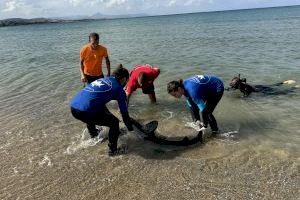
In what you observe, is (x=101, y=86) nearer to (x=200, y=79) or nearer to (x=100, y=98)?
(x=100, y=98)

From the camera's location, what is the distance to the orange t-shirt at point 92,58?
9.20 metres

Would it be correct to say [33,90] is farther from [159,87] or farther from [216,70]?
[216,70]

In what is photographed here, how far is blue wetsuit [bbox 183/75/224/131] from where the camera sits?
7.12 m

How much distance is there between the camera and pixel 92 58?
9289 millimetres

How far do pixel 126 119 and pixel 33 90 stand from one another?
825 cm

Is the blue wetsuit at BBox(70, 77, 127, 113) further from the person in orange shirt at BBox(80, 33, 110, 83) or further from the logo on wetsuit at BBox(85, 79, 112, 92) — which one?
the person in orange shirt at BBox(80, 33, 110, 83)

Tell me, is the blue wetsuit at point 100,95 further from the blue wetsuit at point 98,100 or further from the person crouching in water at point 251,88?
the person crouching in water at point 251,88

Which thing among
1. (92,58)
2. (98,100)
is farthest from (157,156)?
(92,58)

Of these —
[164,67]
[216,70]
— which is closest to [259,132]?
[216,70]

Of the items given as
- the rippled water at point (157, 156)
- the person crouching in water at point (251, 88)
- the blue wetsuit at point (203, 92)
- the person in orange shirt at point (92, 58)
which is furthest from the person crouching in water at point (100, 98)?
the person crouching in water at point (251, 88)

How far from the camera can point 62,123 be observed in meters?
9.43

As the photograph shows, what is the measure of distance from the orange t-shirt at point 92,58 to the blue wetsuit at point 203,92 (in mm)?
2949

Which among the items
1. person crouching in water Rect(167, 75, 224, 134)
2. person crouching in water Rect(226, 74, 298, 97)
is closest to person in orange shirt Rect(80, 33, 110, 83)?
person crouching in water Rect(167, 75, 224, 134)

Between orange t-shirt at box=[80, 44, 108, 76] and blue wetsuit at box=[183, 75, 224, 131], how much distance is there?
2.95 metres
